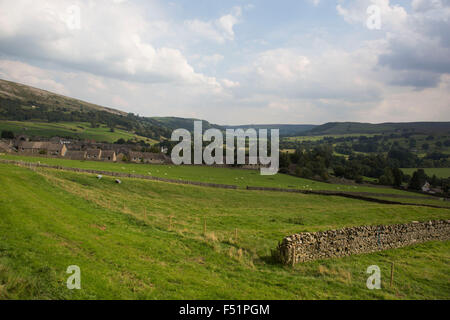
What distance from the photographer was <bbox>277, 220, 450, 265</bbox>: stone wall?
15.6 meters

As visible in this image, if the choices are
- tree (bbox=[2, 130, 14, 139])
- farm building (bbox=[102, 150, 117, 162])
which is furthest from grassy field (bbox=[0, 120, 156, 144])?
farm building (bbox=[102, 150, 117, 162])

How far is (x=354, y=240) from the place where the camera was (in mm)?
19172

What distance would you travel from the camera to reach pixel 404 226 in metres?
23.2

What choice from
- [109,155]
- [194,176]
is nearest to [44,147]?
[109,155]

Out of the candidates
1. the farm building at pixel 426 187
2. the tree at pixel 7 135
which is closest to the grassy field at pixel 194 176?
the farm building at pixel 426 187

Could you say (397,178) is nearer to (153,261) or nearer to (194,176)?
(194,176)

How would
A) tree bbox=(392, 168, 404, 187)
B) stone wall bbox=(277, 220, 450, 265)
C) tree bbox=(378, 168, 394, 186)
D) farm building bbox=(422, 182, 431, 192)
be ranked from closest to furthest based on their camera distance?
stone wall bbox=(277, 220, 450, 265)
tree bbox=(392, 168, 404, 187)
tree bbox=(378, 168, 394, 186)
farm building bbox=(422, 182, 431, 192)

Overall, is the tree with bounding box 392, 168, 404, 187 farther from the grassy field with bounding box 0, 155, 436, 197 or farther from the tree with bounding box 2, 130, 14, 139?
the tree with bounding box 2, 130, 14, 139

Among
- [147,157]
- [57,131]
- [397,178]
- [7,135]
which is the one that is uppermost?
[57,131]

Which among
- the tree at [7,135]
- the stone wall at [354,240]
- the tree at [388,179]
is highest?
the tree at [7,135]

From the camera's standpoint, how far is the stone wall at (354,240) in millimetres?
15648

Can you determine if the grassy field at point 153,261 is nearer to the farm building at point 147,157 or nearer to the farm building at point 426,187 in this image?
the farm building at point 147,157
